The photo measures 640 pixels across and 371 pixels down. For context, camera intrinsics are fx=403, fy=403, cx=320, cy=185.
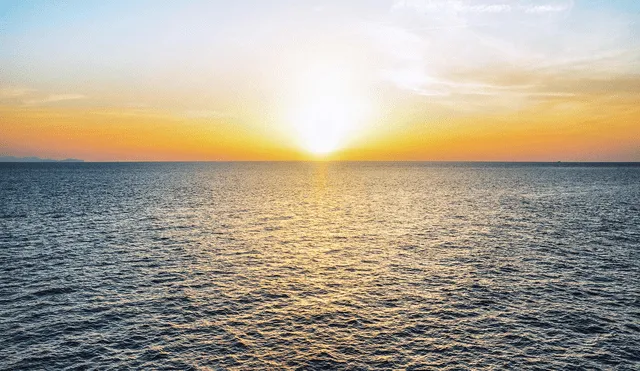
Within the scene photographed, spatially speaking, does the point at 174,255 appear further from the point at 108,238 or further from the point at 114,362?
the point at 114,362

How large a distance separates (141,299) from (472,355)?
108 feet

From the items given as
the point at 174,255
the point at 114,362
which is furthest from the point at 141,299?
the point at 174,255

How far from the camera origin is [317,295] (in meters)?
45.1

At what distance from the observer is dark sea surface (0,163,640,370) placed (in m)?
31.9

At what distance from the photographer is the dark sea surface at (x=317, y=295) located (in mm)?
31859

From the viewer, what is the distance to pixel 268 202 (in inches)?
5261

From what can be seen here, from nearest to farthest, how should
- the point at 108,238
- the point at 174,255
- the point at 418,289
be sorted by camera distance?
the point at 418,289, the point at 174,255, the point at 108,238

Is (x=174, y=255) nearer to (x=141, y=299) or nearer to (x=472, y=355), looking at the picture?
(x=141, y=299)

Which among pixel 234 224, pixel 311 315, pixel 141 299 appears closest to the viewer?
pixel 311 315

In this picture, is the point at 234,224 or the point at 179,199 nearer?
the point at 234,224

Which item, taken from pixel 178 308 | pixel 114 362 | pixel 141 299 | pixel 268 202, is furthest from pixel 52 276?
pixel 268 202

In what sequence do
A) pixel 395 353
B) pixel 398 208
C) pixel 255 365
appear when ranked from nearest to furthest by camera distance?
pixel 255 365
pixel 395 353
pixel 398 208

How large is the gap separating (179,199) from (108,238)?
63.8 metres

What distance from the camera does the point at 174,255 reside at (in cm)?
6100
